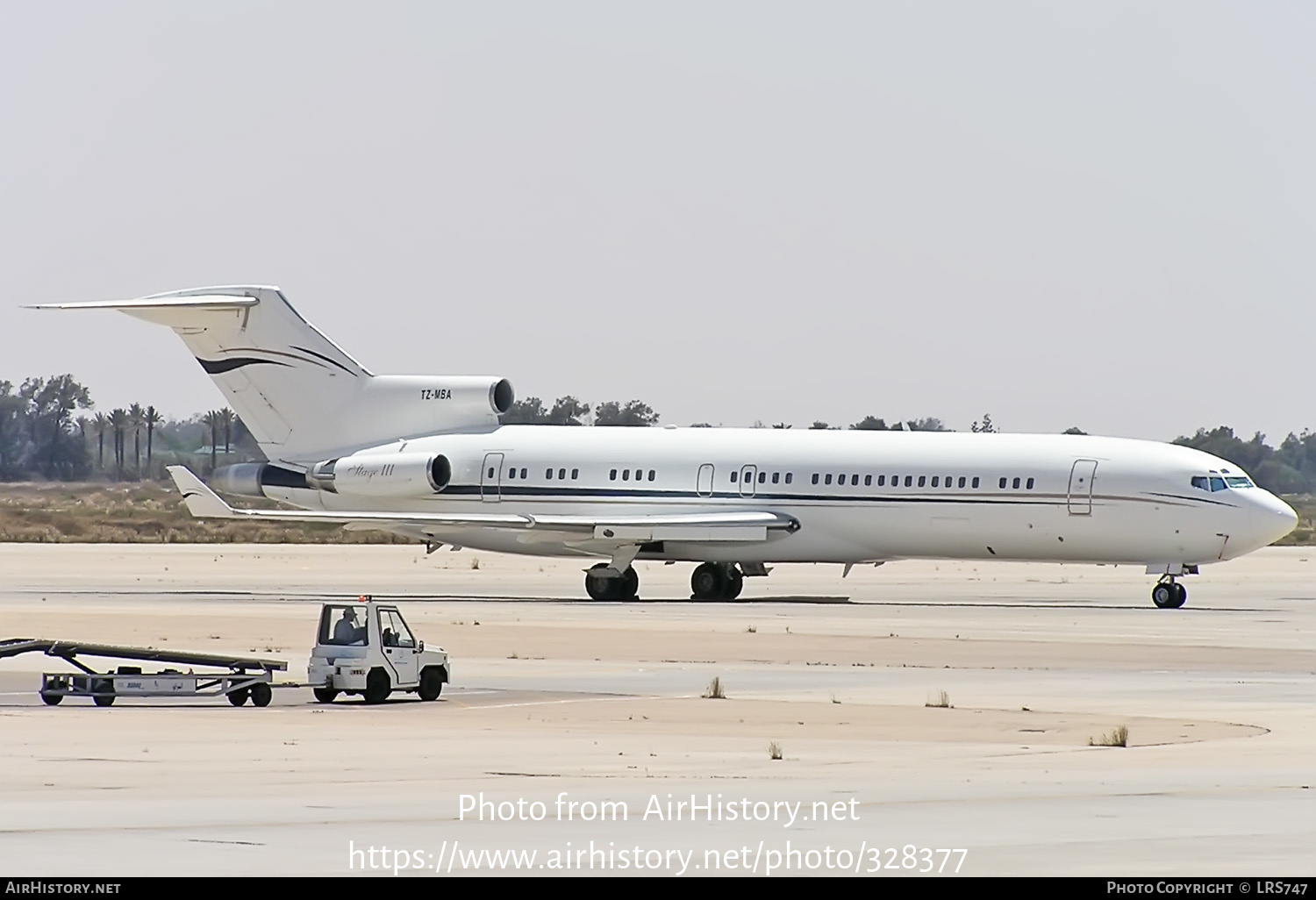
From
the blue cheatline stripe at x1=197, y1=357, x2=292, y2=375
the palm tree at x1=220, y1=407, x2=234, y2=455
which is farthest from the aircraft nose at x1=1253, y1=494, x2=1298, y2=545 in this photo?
the palm tree at x1=220, y1=407, x2=234, y2=455

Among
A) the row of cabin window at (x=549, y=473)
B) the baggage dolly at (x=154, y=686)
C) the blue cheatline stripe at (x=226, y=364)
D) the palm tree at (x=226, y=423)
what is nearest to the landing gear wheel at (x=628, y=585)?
the row of cabin window at (x=549, y=473)

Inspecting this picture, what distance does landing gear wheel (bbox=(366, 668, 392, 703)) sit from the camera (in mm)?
23938

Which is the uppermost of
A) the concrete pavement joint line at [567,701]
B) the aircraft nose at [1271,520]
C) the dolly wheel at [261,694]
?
the aircraft nose at [1271,520]

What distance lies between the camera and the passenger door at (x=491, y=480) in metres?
51.6

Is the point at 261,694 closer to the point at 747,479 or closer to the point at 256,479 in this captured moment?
the point at 747,479

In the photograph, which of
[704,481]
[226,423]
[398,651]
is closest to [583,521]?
[704,481]

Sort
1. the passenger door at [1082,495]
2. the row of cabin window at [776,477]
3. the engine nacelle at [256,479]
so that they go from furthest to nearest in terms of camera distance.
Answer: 1. the engine nacelle at [256,479]
2. the row of cabin window at [776,477]
3. the passenger door at [1082,495]

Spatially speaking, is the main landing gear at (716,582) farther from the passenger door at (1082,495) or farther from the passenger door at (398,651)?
the passenger door at (398,651)

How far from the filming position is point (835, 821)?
14.6 m

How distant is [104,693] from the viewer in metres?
23.6

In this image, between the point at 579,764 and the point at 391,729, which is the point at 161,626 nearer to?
the point at 391,729

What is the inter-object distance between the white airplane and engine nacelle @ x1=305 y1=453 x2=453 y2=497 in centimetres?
4

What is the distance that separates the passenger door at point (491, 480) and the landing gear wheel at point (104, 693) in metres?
28.0

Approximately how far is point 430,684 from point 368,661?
82 centimetres
